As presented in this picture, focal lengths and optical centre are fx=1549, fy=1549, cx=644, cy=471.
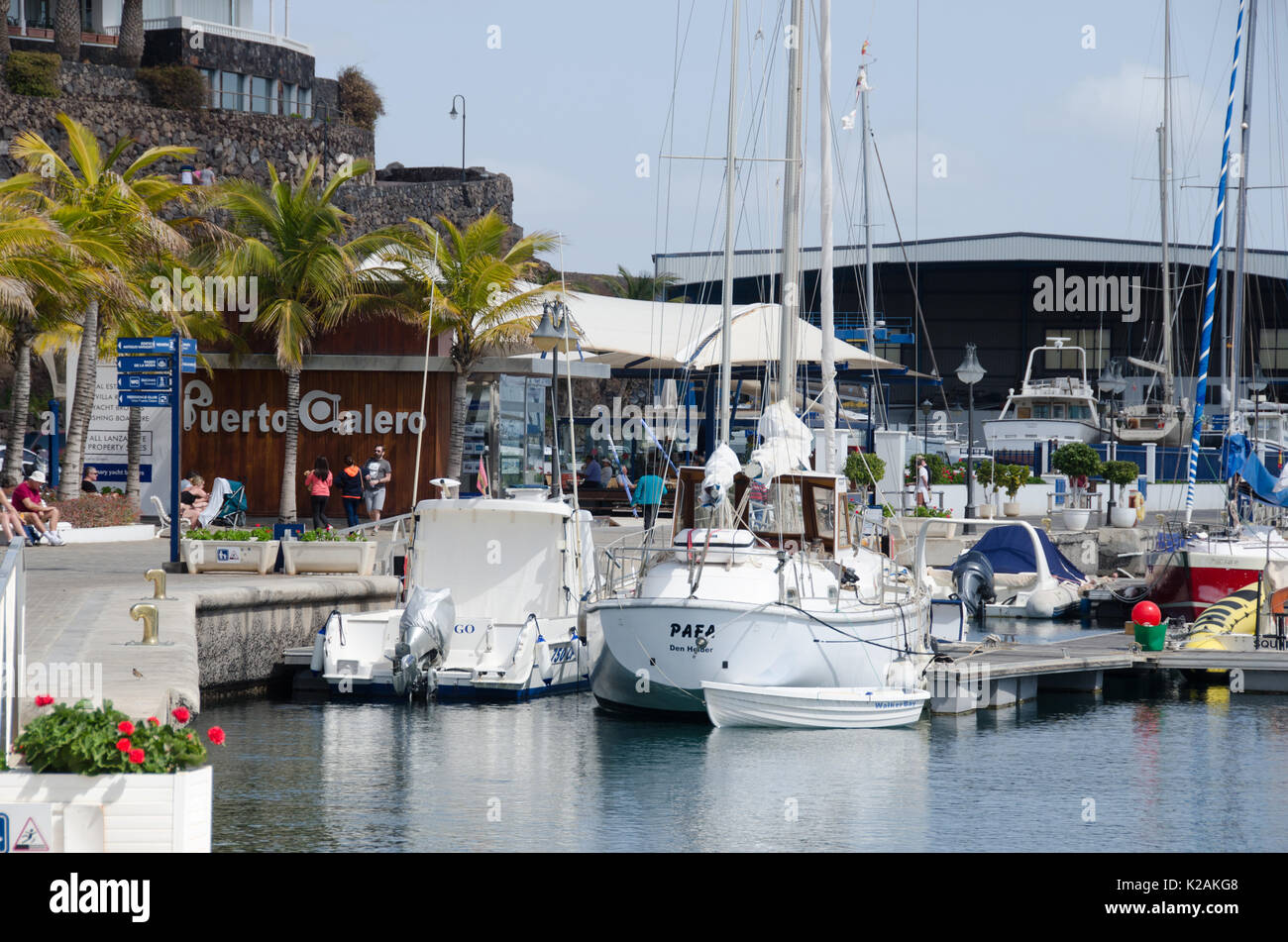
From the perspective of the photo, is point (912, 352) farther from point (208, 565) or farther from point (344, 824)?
point (344, 824)

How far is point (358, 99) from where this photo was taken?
64.7 meters

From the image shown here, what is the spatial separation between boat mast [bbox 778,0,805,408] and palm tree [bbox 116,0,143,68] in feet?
134

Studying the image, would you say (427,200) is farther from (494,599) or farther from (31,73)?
(494,599)

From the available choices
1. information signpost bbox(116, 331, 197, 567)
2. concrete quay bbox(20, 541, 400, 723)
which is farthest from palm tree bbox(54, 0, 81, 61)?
information signpost bbox(116, 331, 197, 567)

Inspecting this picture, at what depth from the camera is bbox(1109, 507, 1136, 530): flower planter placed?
3884 centimetres

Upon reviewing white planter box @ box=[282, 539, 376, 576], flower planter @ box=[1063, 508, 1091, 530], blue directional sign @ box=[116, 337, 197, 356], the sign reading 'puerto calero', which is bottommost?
white planter box @ box=[282, 539, 376, 576]

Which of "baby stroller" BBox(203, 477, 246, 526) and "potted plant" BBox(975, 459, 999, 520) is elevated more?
"potted plant" BBox(975, 459, 999, 520)

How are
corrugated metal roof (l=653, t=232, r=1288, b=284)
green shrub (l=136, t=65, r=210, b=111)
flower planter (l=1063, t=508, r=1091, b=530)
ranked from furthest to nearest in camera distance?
corrugated metal roof (l=653, t=232, r=1288, b=284), green shrub (l=136, t=65, r=210, b=111), flower planter (l=1063, t=508, r=1091, b=530)

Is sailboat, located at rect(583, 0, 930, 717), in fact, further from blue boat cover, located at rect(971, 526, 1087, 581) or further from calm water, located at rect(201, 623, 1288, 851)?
blue boat cover, located at rect(971, 526, 1087, 581)

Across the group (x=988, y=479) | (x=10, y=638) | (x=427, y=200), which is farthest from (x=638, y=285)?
(x=10, y=638)

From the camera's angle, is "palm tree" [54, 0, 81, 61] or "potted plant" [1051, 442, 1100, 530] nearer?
"potted plant" [1051, 442, 1100, 530]

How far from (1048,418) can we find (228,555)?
40413mm

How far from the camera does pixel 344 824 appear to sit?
12844 millimetres

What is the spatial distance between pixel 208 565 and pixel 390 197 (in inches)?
1725
